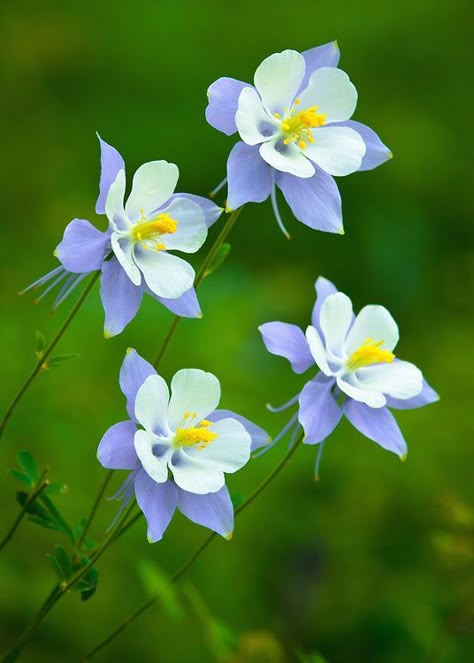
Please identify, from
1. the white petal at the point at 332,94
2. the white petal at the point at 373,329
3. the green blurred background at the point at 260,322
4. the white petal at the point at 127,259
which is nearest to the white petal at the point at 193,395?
the white petal at the point at 127,259

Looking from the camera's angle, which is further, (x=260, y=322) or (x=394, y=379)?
(x=260, y=322)

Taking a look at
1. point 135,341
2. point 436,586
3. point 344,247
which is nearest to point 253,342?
point 135,341

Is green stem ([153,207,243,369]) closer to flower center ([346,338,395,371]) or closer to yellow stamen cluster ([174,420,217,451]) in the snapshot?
yellow stamen cluster ([174,420,217,451])

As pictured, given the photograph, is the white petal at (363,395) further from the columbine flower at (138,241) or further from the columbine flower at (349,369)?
the columbine flower at (138,241)

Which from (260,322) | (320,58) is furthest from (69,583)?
(260,322)

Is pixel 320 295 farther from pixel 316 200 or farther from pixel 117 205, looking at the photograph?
pixel 117 205
